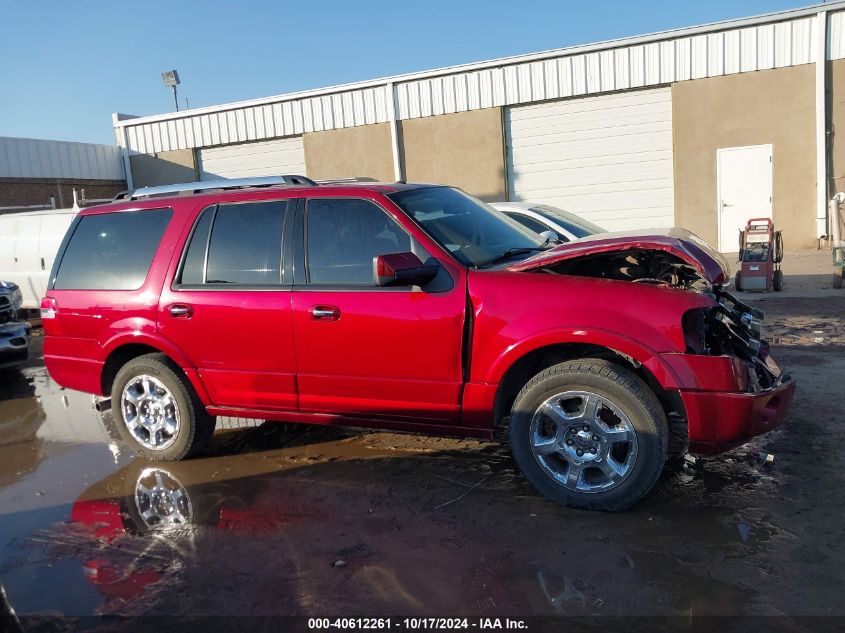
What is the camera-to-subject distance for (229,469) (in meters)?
5.10

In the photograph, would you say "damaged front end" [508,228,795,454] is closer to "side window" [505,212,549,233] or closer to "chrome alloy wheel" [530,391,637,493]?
"chrome alloy wheel" [530,391,637,493]

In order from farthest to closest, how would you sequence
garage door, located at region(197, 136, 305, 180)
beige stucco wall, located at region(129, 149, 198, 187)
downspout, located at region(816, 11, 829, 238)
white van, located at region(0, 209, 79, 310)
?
beige stucco wall, located at region(129, 149, 198, 187) → garage door, located at region(197, 136, 305, 180) → downspout, located at region(816, 11, 829, 238) → white van, located at region(0, 209, 79, 310)

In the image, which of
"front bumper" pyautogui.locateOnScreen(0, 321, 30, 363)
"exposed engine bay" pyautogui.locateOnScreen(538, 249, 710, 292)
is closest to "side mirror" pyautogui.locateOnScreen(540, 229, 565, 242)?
"exposed engine bay" pyautogui.locateOnScreen(538, 249, 710, 292)

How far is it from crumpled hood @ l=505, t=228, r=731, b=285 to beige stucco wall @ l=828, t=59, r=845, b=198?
44.3ft

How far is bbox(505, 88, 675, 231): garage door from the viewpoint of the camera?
17.1 meters

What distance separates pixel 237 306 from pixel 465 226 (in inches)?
63.1

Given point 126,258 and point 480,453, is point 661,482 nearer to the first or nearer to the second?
point 480,453

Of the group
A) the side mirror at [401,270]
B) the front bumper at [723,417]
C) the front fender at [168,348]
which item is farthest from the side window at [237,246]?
the front bumper at [723,417]

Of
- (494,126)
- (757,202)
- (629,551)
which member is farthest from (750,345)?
(494,126)

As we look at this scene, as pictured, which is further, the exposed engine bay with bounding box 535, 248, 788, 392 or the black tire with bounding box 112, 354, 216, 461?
the black tire with bounding box 112, 354, 216, 461

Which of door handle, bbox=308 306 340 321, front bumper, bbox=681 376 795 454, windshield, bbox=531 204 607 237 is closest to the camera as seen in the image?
front bumper, bbox=681 376 795 454

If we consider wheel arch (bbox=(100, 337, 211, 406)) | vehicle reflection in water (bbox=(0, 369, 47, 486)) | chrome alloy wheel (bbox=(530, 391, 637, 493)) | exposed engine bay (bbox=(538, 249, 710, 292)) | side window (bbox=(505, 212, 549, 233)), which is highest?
Result: side window (bbox=(505, 212, 549, 233))

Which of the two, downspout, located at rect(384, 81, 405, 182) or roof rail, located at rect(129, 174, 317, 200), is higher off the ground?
downspout, located at rect(384, 81, 405, 182)

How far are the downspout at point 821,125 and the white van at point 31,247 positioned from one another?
14725 mm
